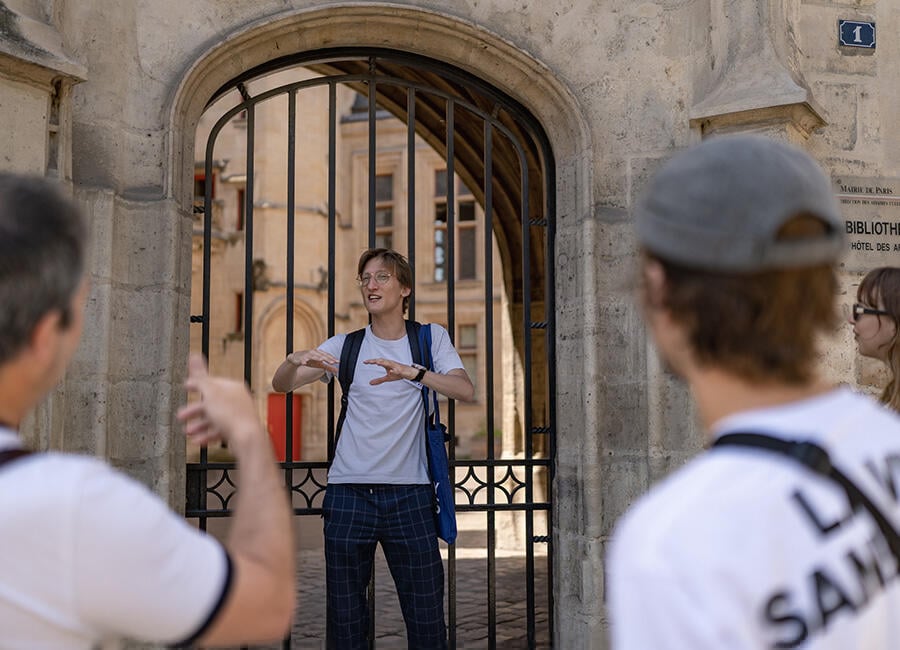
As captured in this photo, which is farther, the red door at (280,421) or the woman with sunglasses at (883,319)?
the red door at (280,421)

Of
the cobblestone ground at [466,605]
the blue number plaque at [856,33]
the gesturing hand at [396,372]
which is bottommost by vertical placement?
the cobblestone ground at [466,605]

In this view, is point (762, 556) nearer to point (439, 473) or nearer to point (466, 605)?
point (439, 473)

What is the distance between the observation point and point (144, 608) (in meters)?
0.98

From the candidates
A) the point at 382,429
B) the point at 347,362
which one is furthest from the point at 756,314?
the point at 347,362

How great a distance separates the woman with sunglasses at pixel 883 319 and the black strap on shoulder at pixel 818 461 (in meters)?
1.51

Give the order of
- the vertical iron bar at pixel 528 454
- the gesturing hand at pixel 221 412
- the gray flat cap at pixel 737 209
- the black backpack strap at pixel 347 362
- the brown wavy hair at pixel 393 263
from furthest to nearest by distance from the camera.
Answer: the vertical iron bar at pixel 528 454, the brown wavy hair at pixel 393 263, the black backpack strap at pixel 347 362, the gesturing hand at pixel 221 412, the gray flat cap at pixel 737 209

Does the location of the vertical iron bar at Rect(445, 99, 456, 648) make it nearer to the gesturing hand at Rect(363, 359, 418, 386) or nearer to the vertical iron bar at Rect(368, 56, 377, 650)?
the vertical iron bar at Rect(368, 56, 377, 650)

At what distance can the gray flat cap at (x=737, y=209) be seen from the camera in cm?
90

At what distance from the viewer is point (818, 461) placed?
2.86 feet

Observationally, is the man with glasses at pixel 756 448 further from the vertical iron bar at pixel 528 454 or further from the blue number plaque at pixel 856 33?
the blue number plaque at pixel 856 33

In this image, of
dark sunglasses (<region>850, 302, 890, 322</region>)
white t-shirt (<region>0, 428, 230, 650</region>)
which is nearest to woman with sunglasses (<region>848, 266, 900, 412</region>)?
dark sunglasses (<region>850, 302, 890, 322</region>)

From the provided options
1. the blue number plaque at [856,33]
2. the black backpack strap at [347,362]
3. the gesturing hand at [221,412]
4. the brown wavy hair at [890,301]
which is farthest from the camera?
the blue number plaque at [856,33]

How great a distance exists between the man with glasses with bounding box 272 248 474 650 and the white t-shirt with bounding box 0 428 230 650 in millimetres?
2305

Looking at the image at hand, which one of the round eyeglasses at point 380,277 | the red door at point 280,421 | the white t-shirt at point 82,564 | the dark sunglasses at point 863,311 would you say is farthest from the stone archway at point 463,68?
the red door at point 280,421
